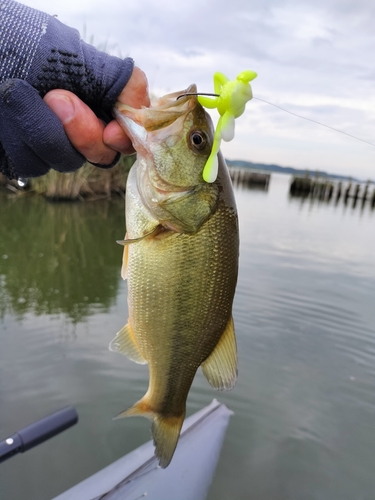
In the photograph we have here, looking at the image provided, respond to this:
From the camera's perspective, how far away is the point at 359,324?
8.47 m

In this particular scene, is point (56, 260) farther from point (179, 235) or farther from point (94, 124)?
point (94, 124)

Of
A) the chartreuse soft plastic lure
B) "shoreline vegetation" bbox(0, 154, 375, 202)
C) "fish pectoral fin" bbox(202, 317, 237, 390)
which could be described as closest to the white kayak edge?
"fish pectoral fin" bbox(202, 317, 237, 390)

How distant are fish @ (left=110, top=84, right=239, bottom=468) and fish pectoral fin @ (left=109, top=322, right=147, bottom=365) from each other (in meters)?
0.12

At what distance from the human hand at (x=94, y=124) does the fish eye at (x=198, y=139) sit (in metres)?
0.24

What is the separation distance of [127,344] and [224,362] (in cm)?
51

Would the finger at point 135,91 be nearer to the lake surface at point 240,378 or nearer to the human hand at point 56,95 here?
the human hand at point 56,95

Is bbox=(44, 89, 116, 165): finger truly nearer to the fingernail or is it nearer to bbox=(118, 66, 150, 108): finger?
the fingernail

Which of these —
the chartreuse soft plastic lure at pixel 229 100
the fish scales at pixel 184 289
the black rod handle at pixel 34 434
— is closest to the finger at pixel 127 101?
the chartreuse soft plastic lure at pixel 229 100

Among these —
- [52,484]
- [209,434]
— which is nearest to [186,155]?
[209,434]

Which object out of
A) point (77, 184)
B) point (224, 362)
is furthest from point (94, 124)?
point (77, 184)

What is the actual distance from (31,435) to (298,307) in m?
7.46

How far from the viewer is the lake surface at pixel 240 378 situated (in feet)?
14.1

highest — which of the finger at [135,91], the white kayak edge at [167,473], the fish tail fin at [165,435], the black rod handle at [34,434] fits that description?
the finger at [135,91]

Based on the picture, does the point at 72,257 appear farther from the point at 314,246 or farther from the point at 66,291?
the point at 314,246
